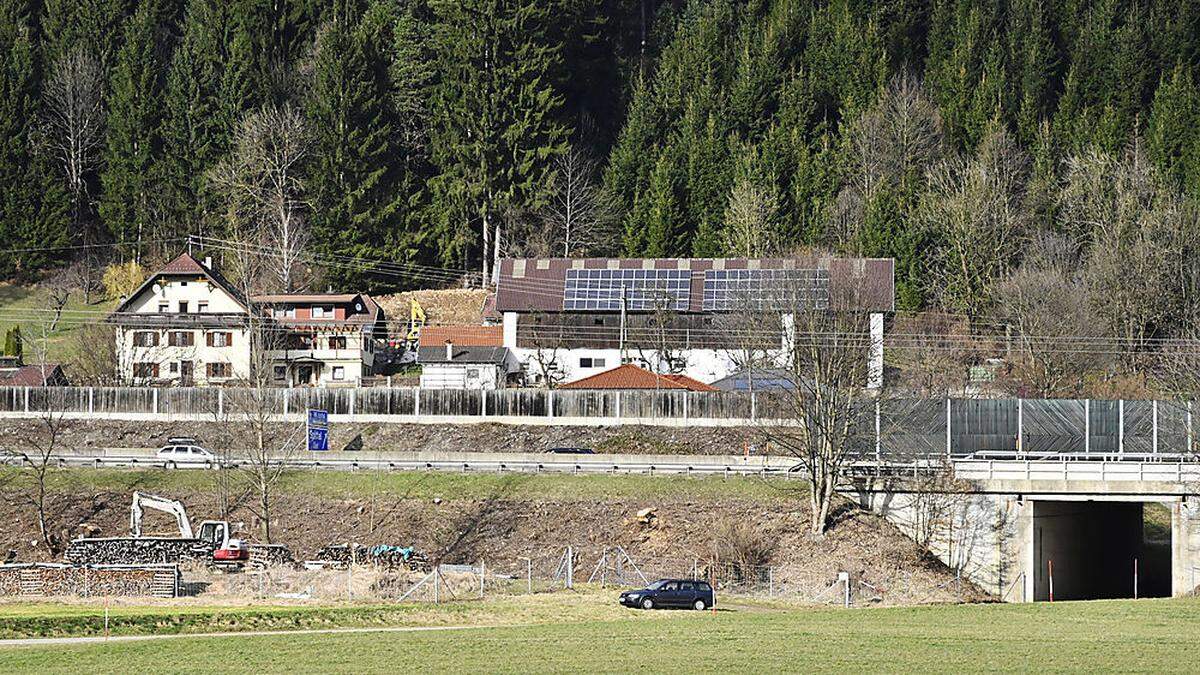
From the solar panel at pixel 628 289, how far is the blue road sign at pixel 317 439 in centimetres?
2336

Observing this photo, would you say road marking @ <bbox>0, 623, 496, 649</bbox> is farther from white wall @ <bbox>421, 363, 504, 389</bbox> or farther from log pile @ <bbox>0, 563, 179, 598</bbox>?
white wall @ <bbox>421, 363, 504, 389</bbox>

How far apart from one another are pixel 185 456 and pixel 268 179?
44.1m

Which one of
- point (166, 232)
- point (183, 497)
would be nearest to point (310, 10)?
point (166, 232)

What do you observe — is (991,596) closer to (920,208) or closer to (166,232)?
(920,208)

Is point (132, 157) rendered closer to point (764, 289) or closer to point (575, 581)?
point (764, 289)

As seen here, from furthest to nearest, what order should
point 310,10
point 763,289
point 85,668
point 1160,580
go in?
point 310,10 → point 763,289 → point 1160,580 → point 85,668

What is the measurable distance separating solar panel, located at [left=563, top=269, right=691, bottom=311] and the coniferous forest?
8846mm

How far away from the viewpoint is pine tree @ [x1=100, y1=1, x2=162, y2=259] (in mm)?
104188

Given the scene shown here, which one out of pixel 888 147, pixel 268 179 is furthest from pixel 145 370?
pixel 888 147

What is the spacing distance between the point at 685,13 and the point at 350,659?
101398 millimetres

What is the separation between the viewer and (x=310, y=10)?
118m

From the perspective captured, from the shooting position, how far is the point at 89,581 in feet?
146

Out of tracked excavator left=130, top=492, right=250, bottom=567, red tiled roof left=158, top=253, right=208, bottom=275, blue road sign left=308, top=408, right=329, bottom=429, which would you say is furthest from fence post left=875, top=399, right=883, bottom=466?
red tiled roof left=158, top=253, right=208, bottom=275

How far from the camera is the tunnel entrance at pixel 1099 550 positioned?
50.8 metres
